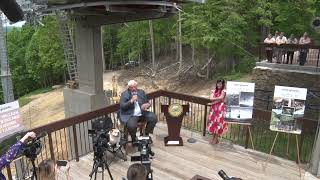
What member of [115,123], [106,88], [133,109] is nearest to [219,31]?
[115,123]

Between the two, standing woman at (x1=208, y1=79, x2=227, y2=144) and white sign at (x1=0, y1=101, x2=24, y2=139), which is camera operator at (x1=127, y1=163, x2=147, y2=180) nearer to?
white sign at (x1=0, y1=101, x2=24, y2=139)

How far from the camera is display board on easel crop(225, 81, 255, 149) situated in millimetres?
6238

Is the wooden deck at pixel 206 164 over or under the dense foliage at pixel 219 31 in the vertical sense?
under

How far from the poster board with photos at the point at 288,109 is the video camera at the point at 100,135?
3.07 m

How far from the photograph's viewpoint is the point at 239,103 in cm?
627

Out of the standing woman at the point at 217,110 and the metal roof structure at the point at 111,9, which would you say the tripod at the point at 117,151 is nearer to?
the standing woman at the point at 217,110

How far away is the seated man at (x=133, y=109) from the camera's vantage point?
6.04 m

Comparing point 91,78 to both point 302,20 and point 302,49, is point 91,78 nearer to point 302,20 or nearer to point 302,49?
point 302,49

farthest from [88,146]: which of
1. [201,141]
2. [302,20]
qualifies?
[302,20]

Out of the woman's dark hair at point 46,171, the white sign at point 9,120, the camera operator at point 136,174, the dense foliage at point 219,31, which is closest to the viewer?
the camera operator at point 136,174

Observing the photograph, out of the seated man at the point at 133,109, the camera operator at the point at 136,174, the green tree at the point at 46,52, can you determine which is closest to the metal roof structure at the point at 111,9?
the seated man at the point at 133,109

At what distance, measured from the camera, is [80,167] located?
5867mm

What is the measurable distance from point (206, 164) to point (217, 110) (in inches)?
47.4

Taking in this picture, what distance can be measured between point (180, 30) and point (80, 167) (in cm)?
1546
